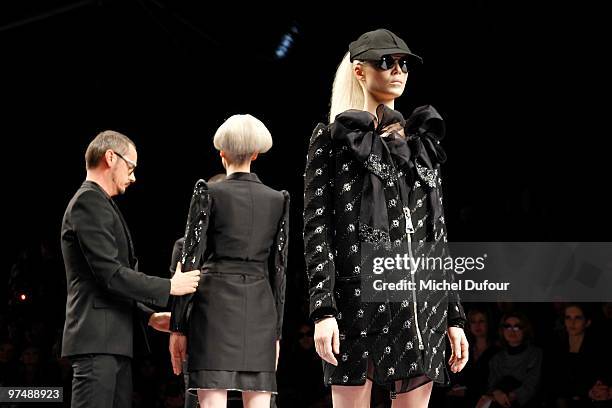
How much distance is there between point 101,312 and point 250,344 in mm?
485

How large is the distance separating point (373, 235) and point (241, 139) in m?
1.10

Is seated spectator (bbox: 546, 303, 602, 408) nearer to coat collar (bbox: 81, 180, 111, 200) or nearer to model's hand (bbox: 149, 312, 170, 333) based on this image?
model's hand (bbox: 149, 312, 170, 333)

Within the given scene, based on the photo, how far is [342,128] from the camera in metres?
2.19

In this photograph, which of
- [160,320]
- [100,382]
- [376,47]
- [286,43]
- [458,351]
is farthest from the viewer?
[286,43]

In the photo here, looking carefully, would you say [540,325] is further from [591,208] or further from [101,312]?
[101,312]

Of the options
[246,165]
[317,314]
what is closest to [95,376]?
[246,165]

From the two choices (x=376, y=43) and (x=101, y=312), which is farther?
(x=101, y=312)

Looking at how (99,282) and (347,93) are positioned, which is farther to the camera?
(99,282)

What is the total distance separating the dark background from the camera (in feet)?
16.9

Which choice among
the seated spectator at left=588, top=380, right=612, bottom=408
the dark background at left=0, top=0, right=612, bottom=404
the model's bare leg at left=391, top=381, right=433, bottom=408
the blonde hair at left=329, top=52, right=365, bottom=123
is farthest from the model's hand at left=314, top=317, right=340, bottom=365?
the dark background at left=0, top=0, right=612, bottom=404

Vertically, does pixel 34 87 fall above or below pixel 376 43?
above

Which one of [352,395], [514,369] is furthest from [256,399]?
[514,369]

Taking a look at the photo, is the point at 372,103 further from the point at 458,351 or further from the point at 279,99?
the point at 279,99

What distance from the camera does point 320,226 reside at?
2.16 metres
